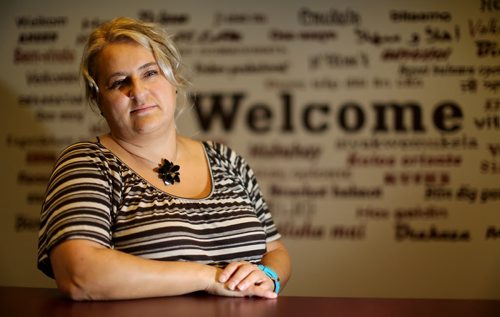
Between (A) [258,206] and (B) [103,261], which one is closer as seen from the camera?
(B) [103,261]

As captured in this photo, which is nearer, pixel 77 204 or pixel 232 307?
pixel 232 307

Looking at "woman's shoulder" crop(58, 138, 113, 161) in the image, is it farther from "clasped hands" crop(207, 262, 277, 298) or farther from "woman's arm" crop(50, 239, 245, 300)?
"clasped hands" crop(207, 262, 277, 298)

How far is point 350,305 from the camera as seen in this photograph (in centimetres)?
111

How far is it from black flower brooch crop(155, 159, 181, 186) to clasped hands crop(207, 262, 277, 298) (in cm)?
34

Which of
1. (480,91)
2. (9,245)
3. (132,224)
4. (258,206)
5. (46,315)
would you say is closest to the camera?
(46,315)

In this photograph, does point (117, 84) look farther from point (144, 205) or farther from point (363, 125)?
point (363, 125)

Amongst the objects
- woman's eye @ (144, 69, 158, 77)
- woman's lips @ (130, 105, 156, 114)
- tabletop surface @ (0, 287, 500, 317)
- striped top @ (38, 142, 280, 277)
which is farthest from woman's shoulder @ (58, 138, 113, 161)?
tabletop surface @ (0, 287, 500, 317)

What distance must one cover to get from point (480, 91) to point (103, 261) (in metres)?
2.07

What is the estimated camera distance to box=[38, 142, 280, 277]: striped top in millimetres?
1256

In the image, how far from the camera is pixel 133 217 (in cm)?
133

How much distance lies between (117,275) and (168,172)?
424 mm

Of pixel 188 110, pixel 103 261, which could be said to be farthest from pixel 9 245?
pixel 103 261

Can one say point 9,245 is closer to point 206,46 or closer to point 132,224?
point 206,46

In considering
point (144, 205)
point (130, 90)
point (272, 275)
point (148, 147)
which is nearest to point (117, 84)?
point (130, 90)
